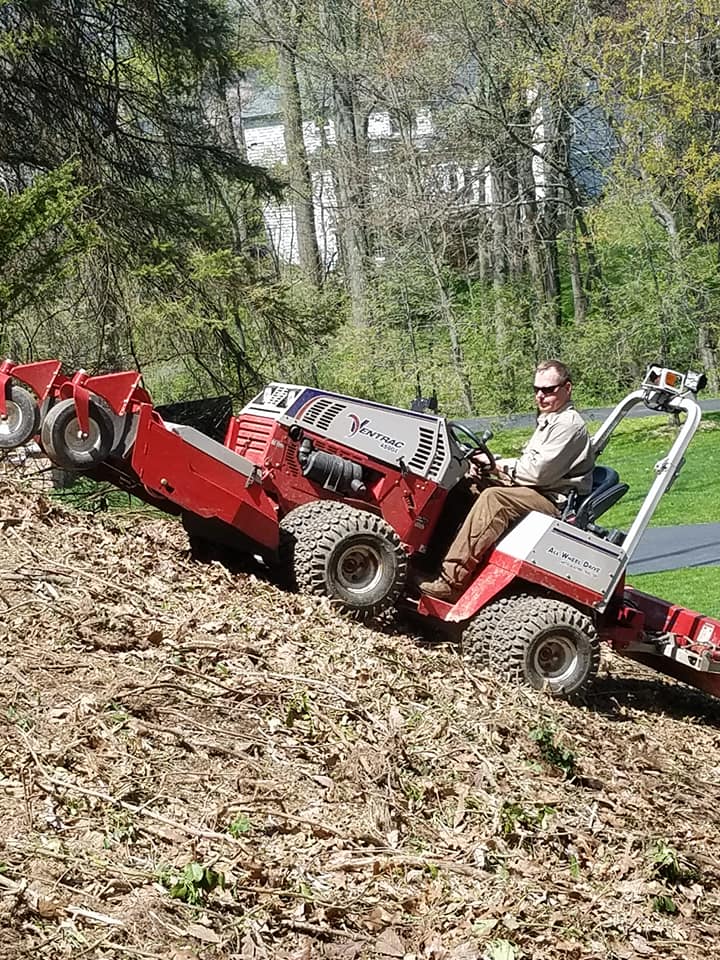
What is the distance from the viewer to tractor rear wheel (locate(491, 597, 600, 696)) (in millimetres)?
7379

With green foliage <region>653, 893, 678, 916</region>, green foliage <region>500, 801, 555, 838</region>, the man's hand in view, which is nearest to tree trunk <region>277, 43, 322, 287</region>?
the man's hand

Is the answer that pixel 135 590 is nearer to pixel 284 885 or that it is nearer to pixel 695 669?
pixel 284 885

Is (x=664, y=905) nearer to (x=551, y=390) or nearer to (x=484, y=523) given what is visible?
(x=484, y=523)

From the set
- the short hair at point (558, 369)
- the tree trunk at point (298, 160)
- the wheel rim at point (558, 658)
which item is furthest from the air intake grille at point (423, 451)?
the tree trunk at point (298, 160)

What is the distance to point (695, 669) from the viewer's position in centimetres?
827

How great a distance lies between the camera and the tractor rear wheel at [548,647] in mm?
7379

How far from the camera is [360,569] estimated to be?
7578 mm

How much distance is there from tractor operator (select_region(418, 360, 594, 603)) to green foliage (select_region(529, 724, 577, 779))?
1629 millimetres

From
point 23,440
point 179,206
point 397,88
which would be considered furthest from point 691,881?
point 397,88

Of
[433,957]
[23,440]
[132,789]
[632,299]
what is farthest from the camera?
[632,299]

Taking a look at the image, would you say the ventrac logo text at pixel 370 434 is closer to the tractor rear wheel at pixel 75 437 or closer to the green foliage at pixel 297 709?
the tractor rear wheel at pixel 75 437

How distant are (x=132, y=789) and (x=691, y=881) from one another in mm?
2355

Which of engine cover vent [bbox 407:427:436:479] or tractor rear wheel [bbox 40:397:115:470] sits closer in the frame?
tractor rear wheel [bbox 40:397:115:470]

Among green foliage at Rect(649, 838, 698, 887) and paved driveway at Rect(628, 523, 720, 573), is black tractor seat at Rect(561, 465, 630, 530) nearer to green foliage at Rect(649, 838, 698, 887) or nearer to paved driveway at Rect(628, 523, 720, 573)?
green foliage at Rect(649, 838, 698, 887)
